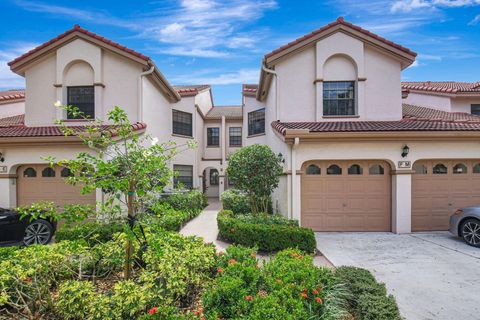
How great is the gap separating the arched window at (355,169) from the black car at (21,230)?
33.9 ft

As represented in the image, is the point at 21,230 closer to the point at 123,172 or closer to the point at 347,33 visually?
the point at 123,172

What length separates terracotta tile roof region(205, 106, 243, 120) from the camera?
64.2ft

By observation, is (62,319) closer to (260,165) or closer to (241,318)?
(241,318)

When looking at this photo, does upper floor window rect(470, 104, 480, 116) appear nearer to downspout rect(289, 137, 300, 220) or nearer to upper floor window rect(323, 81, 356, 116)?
upper floor window rect(323, 81, 356, 116)

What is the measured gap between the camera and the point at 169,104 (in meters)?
14.7

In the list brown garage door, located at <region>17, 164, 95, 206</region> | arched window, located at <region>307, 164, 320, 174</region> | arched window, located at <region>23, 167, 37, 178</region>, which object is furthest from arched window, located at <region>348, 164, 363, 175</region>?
arched window, located at <region>23, 167, 37, 178</region>

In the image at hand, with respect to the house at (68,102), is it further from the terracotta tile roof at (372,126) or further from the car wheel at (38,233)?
the terracotta tile roof at (372,126)

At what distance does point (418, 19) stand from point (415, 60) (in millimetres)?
1635

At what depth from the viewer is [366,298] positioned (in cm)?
357

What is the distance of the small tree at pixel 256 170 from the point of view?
886cm

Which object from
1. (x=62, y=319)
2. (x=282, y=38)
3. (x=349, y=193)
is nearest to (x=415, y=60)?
(x=282, y=38)

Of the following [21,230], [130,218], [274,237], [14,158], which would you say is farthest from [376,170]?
[14,158]

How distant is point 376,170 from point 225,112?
14478mm

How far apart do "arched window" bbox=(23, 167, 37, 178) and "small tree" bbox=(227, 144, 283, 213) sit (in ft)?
24.8
